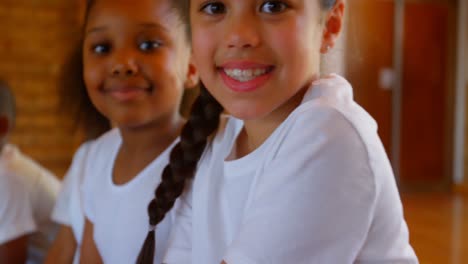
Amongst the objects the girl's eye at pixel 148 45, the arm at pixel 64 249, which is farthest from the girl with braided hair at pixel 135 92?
the arm at pixel 64 249

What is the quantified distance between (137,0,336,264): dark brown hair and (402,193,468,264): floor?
21.4 inches

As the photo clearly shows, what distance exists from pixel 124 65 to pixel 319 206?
1.61 feet

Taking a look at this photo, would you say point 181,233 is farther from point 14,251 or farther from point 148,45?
point 14,251

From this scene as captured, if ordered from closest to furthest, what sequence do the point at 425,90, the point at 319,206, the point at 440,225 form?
the point at 319,206
the point at 440,225
the point at 425,90

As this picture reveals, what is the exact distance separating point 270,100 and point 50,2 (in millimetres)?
3482

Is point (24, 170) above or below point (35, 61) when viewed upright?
above

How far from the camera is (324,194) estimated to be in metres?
0.50

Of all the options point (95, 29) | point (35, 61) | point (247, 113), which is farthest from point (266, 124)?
point (35, 61)

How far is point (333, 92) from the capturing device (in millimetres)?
580

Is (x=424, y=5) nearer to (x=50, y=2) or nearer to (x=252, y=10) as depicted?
(x=50, y=2)

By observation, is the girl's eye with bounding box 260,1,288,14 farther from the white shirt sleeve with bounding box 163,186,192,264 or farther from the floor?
the floor

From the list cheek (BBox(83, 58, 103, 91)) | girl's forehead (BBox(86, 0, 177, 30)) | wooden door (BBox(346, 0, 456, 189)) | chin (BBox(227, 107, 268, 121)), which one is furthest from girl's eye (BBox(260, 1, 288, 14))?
wooden door (BBox(346, 0, 456, 189))

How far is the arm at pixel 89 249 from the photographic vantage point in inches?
37.9

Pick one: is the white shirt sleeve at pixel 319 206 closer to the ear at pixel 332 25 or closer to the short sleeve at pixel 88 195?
the ear at pixel 332 25
